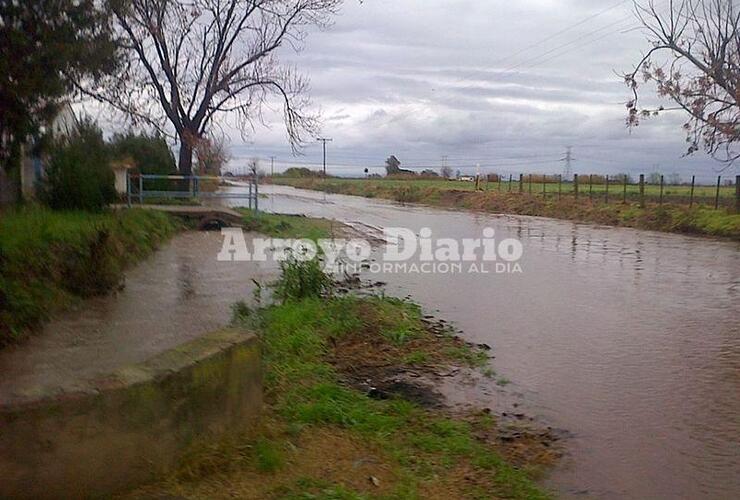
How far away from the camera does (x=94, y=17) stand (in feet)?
33.2

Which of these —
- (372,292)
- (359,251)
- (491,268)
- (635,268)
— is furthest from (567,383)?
(359,251)

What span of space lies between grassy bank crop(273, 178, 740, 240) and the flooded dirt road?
1133cm

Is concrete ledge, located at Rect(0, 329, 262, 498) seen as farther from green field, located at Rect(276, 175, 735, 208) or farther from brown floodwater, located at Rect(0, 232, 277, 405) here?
green field, located at Rect(276, 175, 735, 208)

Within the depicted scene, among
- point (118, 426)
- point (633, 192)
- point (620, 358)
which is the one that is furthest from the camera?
point (633, 192)

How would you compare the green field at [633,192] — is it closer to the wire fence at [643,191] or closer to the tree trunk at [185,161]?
the wire fence at [643,191]

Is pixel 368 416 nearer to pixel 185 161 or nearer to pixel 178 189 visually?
pixel 178 189

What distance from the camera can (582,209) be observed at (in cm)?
3841

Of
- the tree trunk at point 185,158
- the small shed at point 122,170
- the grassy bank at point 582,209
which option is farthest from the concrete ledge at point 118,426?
the grassy bank at point 582,209

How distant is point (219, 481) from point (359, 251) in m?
15.2

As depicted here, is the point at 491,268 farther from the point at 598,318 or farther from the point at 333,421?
the point at 333,421

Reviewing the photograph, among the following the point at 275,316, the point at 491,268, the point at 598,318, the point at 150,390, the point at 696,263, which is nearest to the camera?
the point at 150,390

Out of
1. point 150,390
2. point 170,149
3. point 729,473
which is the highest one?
point 170,149

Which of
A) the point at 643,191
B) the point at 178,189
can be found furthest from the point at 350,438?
the point at 643,191

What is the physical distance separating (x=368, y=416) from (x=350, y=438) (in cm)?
53
